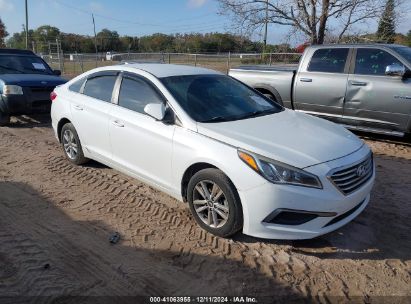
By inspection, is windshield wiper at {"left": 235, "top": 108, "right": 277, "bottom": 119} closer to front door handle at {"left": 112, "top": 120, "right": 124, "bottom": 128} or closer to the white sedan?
the white sedan

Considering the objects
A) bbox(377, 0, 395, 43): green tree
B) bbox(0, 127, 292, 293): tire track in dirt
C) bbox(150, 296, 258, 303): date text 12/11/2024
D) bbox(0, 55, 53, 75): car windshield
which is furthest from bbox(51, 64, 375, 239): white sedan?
bbox(377, 0, 395, 43): green tree

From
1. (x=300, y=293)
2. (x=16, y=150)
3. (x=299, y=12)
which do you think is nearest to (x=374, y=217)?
(x=300, y=293)

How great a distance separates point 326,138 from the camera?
3.96 meters

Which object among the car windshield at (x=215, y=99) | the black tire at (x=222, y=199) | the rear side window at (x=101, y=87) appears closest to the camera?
the black tire at (x=222, y=199)

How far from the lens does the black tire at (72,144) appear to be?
18.9ft

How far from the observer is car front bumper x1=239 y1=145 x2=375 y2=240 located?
336cm

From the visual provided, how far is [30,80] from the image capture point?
29.3 feet

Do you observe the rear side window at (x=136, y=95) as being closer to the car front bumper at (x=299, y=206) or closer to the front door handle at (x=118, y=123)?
the front door handle at (x=118, y=123)

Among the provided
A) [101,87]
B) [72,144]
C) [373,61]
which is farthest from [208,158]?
[373,61]

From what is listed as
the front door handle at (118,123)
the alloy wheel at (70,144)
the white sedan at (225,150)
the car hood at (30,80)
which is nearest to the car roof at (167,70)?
the white sedan at (225,150)

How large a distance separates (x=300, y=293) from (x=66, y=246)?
7.25 feet

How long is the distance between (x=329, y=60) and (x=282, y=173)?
5027 millimetres

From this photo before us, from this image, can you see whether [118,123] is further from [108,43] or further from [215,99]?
[108,43]

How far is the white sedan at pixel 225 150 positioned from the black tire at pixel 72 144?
25cm
